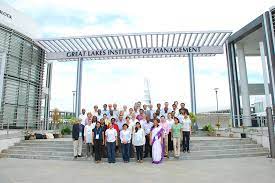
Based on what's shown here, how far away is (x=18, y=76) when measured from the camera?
1327 cm

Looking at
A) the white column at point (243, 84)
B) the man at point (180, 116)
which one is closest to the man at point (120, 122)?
the man at point (180, 116)

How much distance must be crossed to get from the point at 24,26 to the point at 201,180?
1246 cm

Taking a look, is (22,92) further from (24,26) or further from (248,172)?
(248,172)

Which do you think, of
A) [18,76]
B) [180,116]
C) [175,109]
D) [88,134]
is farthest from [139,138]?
[18,76]

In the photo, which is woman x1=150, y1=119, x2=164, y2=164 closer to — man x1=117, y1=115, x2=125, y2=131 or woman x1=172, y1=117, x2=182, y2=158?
woman x1=172, y1=117, x2=182, y2=158

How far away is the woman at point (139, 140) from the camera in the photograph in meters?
8.51

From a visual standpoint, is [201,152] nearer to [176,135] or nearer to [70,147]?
[176,135]

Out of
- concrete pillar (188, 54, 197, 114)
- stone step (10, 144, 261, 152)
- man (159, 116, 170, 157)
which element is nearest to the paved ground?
man (159, 116, 170, 157)

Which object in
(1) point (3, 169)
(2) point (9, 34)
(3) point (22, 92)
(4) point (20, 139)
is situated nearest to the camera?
(1) point (3, 169)

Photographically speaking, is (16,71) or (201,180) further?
(16,71)

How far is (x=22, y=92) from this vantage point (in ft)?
44.6

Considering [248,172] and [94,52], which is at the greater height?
[94,52]

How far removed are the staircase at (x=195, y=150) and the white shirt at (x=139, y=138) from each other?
38.1 inches

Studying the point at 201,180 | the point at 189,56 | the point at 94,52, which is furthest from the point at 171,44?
the point at 201,180
